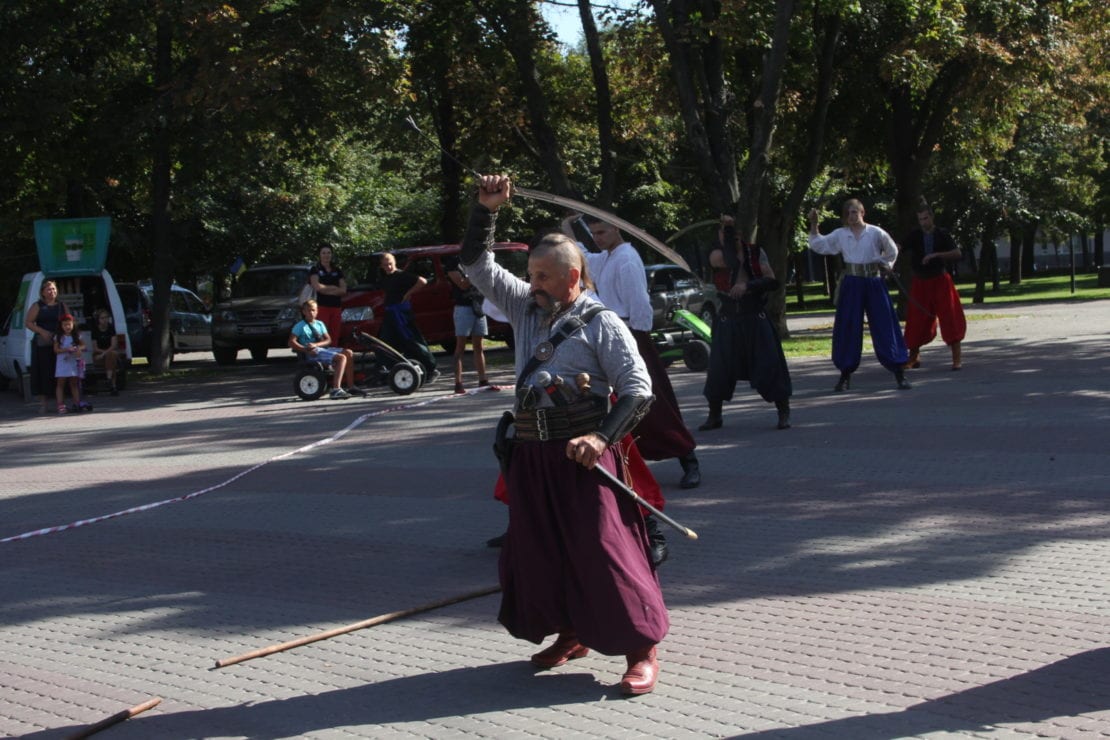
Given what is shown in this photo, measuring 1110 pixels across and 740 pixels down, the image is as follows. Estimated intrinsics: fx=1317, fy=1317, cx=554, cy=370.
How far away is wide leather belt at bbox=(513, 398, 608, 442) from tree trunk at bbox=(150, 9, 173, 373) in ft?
60.6

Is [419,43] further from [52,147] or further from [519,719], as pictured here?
[519,719]

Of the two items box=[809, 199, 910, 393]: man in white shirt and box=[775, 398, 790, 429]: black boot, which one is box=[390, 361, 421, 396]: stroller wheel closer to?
box=[809, 199, 910, 393]: man in white shirt

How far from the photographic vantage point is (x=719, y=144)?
2109cm

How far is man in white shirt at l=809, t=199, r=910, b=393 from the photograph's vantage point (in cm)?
1313

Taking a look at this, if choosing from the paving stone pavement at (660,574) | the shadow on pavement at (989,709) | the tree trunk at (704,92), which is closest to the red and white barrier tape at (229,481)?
the paving stone pavement at (660,574)

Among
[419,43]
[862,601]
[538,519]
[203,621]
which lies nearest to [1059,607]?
[862,601]

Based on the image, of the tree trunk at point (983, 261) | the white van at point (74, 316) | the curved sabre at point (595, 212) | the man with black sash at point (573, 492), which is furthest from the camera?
the tree trunk at point (983, 261)

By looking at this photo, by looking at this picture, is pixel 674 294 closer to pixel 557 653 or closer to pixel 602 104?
pixel 602 104

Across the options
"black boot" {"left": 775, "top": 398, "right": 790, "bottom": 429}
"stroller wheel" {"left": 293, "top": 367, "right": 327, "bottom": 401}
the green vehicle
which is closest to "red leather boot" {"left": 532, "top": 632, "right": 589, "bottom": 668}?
"black boot" {"left": 775, "top": 398, "right": 790, "bottom": 429}

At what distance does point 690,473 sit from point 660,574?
7.66ft

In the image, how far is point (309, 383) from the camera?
17047 mm

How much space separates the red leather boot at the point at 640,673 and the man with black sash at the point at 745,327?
6065 mm

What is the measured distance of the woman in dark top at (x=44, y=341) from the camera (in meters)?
17.5

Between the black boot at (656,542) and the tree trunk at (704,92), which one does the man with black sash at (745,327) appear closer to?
the black boot at (656,542)
